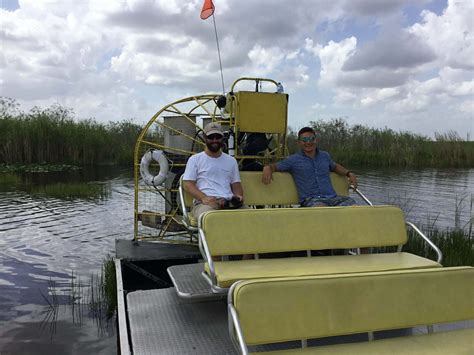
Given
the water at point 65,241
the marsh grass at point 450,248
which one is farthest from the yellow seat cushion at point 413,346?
the marsh grass at point 450,248

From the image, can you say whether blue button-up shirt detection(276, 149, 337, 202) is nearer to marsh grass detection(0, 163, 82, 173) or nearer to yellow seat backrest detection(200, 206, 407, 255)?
yellow seat backrest detection(200, 206, 407, 255)

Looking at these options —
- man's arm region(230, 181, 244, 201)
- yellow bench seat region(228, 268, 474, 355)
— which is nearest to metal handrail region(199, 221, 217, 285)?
yellow bench seat region(228, 268, 474, 355)

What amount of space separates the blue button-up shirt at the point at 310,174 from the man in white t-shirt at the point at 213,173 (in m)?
0.64

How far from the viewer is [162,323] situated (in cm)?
360

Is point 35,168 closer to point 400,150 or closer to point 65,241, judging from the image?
point 65,241

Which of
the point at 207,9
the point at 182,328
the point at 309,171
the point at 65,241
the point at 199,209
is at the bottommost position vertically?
the point at 65,241

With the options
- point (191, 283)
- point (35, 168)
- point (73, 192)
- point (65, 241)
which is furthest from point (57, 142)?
point (191, 283)

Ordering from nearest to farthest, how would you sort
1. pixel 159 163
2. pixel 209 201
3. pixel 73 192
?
pixel 209 201 < pixel 159 163 < pixel 73 192

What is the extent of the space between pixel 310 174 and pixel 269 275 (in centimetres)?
210

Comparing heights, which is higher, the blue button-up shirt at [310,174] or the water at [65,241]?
the blue button-up shirt at [310,174]

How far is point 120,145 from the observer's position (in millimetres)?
23688

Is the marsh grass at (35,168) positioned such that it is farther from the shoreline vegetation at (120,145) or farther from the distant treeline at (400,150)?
the distant treeline at (400,150)

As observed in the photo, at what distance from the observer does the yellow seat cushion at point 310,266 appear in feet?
10.6

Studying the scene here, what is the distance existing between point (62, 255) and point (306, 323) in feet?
19.1
